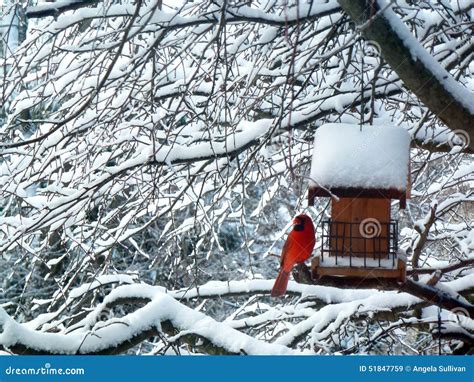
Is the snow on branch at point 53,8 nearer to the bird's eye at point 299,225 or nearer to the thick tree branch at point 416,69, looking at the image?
the thick tree branch at point 416,69

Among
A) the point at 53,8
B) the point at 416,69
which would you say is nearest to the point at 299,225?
the point at 416,69

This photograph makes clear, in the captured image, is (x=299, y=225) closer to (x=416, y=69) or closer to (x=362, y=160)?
(x=362, y=160)

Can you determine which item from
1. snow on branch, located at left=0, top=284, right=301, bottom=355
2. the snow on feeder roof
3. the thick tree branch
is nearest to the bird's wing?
the snow on feeder roof

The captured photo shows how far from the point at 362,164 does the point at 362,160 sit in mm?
14

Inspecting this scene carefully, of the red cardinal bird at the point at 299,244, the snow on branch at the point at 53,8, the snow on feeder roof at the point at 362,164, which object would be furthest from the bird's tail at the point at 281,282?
the snow on branch at the point at 53,8

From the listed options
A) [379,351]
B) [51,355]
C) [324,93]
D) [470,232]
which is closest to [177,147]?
[324,93]

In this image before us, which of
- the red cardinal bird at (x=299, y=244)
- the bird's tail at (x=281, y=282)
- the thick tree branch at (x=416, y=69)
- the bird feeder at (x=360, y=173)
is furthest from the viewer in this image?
the bird's tail at (x=281, y=282)

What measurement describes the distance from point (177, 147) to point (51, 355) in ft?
2.94

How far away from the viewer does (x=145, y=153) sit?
2.69m

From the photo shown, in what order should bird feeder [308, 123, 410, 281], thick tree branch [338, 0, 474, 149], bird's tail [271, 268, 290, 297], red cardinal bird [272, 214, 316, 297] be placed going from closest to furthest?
thick tree branch [338, 0, 474, 149]
bird feeder [308, 123, 410, 281]
red cardinal bird [272, 214, 316, 297]
bird's tail [271, 268, 290, 297]

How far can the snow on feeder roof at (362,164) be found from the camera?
7.01 feet

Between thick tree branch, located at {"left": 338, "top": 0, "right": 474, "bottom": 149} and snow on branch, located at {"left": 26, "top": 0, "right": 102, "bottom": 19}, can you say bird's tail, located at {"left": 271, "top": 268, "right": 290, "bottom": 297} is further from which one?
snow on branch, located at {"left": 26, "top": 0, "right": 102, "bottom": 19}

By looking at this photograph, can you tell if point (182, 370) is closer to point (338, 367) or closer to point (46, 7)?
point (338, 367)

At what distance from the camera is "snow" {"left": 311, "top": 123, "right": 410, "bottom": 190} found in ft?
7.01
